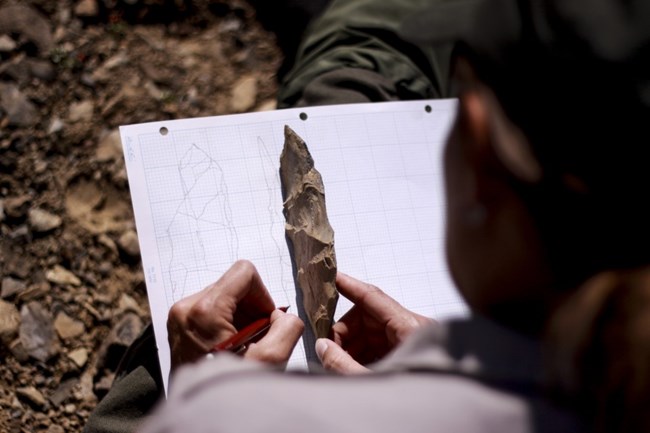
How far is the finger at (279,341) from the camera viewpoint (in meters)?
0.92

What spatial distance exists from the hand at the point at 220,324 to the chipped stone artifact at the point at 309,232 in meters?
0.08

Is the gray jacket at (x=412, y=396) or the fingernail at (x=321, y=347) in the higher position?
the gray jacket at (x=412, y=396)

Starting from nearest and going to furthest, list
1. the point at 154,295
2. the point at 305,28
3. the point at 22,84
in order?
the point at 154,295, the point at 22,84, the point at 305,28

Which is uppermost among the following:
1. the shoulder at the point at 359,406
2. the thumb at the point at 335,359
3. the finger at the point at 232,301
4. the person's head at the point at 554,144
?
the person's head at the point at 554,144

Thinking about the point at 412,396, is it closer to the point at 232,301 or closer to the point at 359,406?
the point at 359,406

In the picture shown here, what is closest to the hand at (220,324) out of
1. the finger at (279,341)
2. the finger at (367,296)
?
the finger at (279,341)

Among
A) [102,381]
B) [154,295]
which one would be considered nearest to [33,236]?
[102,381]

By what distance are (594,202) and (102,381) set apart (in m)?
1.10

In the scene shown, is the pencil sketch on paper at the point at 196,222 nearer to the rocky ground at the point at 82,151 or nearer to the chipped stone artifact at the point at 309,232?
the chipped stone artifact at the point at 309,232

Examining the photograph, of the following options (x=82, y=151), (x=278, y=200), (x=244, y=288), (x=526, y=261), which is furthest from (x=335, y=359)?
(x=82, y=151)

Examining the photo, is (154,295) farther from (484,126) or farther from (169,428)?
(484,126)

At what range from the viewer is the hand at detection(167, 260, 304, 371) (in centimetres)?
94

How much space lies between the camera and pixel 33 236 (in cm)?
138

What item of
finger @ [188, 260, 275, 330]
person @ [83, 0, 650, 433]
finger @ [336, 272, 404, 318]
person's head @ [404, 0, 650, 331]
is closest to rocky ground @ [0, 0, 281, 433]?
finger @ [188, 260, 275, 330]
